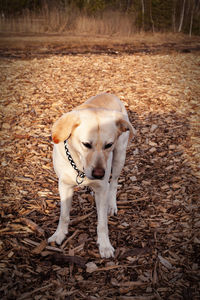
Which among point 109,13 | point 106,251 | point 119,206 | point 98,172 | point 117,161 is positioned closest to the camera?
point 98,172

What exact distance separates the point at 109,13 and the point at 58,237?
47.4 feet

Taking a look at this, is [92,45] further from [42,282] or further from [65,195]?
[42,282]

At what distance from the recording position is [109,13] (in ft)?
47.4

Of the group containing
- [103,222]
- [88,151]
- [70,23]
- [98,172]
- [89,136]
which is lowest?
[103,222]

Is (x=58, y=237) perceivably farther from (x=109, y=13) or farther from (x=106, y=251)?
(x=109, y=13)

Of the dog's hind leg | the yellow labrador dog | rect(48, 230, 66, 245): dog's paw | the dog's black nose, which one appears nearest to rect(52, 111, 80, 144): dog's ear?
the yellow labrador dog

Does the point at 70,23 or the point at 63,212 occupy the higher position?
the point at 70,23

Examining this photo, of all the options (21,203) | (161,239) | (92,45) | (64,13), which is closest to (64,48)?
(92,45)

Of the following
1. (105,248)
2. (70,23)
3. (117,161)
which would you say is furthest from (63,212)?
(70,23)

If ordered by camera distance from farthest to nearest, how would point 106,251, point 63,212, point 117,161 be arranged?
point 117,161
point 63,212
point 106,251

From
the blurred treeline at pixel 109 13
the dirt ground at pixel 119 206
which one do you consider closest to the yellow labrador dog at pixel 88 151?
the dirt ground at pixel 119 206

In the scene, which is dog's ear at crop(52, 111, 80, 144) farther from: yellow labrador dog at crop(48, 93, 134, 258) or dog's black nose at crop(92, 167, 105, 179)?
dog's black nose at crop(92, 167, 105, 179)

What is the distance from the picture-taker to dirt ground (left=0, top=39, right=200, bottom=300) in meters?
2.51

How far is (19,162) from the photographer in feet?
14.3
